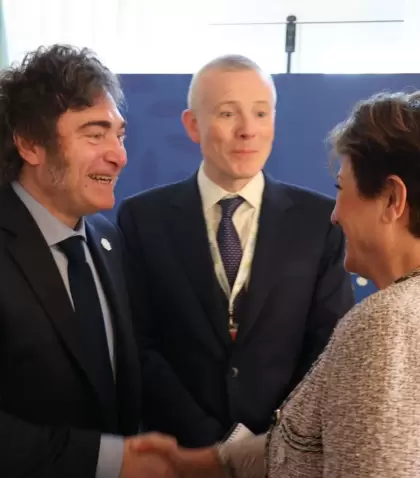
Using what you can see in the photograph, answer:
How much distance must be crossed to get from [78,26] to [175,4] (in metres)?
0.49

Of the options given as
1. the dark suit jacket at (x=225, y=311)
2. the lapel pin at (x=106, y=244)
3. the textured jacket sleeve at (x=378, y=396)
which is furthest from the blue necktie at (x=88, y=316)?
the textured jacket sleeve at (x=378, y=396)

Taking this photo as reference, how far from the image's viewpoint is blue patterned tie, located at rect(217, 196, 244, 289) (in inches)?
65.2

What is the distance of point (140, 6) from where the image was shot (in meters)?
3.02

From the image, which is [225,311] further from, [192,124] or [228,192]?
[192,124]

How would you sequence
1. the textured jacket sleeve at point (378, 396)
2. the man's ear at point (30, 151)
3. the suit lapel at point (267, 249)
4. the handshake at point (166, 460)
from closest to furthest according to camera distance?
the textured jacket sleeve at point (378, 396)
the handshake at point (166, 460)
the man's ear at point (30, 151)
the suit lapel at point (267, 249)

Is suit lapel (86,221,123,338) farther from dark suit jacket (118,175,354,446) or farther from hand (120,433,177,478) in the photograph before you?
hand (120,433,177,478)

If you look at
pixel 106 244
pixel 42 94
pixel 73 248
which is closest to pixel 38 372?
pixel 73 248

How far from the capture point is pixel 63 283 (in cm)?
136

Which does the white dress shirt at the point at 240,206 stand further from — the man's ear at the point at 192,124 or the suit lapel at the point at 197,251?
the man's ear at the point at 192,124

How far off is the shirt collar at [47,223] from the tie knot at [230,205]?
439 mm

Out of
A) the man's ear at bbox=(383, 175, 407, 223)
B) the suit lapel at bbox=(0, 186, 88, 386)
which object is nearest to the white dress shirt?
the suit lapel at bbox=(0, 186, 88, 386)

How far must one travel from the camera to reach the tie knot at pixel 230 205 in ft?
5.54

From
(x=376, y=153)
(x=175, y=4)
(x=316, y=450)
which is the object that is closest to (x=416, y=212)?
(x=376, y=153)

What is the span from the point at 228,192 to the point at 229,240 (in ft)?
0.44
